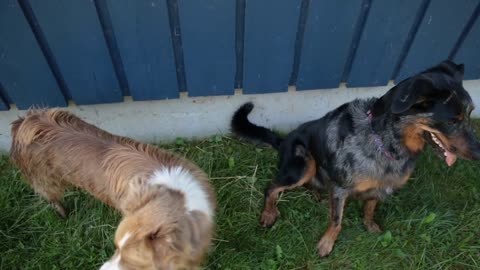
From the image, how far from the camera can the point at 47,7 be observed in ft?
8.45

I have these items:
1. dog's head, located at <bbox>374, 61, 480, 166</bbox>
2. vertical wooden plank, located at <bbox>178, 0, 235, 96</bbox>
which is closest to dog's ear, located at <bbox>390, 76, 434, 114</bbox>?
dog's head, located at <bbox>374, 61, 480, 166</bbox>

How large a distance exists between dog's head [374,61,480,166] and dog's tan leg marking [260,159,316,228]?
0.77 meters

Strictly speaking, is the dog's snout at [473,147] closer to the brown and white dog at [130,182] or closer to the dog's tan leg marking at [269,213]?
the dog's tan leg marking at [269,213]

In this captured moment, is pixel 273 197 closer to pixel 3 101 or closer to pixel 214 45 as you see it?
pixel 214 45

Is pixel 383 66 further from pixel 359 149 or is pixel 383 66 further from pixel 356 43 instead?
pixel 359 149

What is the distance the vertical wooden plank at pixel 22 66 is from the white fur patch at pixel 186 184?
1.32 metres

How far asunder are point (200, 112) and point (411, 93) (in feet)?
6.34

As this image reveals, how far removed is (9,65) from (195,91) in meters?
1.32

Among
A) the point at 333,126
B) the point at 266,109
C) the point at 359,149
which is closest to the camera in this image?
the point at 359,149

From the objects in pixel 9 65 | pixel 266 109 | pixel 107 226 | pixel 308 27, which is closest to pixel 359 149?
pixel 308 27

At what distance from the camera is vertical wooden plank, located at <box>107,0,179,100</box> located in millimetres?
2654

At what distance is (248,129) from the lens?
319 cm

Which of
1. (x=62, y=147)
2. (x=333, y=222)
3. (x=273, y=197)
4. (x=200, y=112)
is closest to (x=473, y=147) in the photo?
(x=333, y=222)

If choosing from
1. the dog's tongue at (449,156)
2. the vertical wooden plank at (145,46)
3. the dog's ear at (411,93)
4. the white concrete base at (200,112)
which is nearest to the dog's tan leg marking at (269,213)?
the white concrete base at (200,112)
